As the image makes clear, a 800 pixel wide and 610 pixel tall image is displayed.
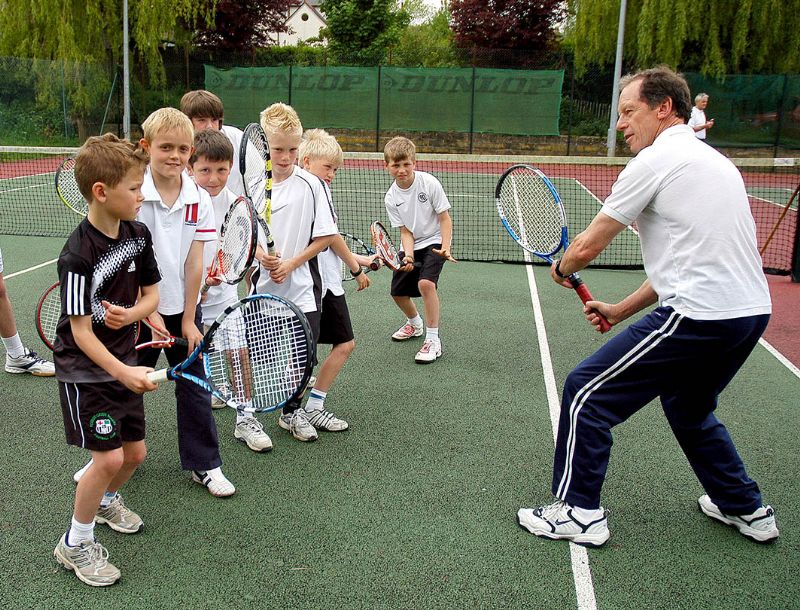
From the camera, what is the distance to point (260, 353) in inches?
124

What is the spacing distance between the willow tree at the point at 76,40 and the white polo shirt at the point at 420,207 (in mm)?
17403

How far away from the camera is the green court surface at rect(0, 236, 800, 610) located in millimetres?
2867

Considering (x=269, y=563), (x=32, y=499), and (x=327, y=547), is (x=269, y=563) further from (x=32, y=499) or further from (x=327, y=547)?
(x=32, y=499)

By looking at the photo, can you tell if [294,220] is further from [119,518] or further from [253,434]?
[119,518]

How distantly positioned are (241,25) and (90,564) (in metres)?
29.9

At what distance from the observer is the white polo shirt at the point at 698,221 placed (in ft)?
9.43

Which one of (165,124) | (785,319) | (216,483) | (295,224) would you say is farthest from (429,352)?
(785,319)

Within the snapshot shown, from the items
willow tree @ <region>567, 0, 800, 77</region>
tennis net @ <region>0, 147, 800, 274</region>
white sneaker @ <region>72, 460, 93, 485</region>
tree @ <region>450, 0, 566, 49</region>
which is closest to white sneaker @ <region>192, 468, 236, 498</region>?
white sneaker @ <region>72, 460, 93, 485</region>

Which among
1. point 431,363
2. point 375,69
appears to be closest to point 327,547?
point 431,363

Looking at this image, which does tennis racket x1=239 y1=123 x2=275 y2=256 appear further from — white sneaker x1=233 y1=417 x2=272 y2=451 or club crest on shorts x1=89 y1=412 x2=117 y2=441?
club crest on shorts x1=89 y1=412 x2=117 y2=441

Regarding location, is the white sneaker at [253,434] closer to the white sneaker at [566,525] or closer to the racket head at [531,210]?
the white sneaker at [566,525]

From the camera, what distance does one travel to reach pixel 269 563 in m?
3.02

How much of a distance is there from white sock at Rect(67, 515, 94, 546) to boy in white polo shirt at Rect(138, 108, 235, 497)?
A: 716mm

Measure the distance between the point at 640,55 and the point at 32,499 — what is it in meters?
20.6
